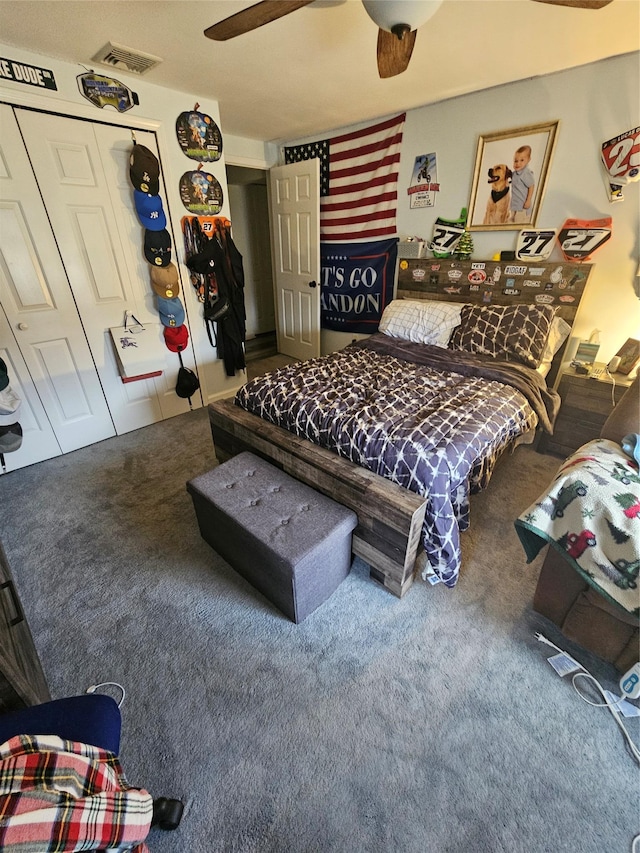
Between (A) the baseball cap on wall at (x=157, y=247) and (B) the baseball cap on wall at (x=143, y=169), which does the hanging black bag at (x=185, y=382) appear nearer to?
(A) the baseball cap on wall at (x=157, y=247)

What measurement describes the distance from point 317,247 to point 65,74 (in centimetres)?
214

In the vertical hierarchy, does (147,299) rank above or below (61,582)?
above

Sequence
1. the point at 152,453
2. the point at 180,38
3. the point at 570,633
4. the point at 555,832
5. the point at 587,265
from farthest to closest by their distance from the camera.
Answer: the point at 152,453 → the point at 587,265 → the point at 180,38 → the point at 570,633 → the point at 555,832

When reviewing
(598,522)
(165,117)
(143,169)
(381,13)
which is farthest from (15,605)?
(165,117)

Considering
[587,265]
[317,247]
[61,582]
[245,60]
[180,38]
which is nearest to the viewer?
[61,582]

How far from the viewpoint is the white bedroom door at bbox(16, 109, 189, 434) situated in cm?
223

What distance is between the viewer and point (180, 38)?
187cm

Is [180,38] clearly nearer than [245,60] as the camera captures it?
Yes

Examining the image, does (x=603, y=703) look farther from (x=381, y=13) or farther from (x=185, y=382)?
(x=185, y=382)

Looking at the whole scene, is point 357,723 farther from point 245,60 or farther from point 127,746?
point 245,60

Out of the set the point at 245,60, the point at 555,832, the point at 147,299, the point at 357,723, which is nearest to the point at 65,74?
the point at 245,60

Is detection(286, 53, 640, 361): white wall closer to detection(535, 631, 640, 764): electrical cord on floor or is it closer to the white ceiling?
the white ceiling

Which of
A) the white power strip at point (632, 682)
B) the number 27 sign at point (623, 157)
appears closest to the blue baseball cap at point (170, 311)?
the number 27 sign at point (623, 157)

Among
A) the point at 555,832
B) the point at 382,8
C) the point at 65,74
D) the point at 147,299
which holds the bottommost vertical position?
the point at 555,832
